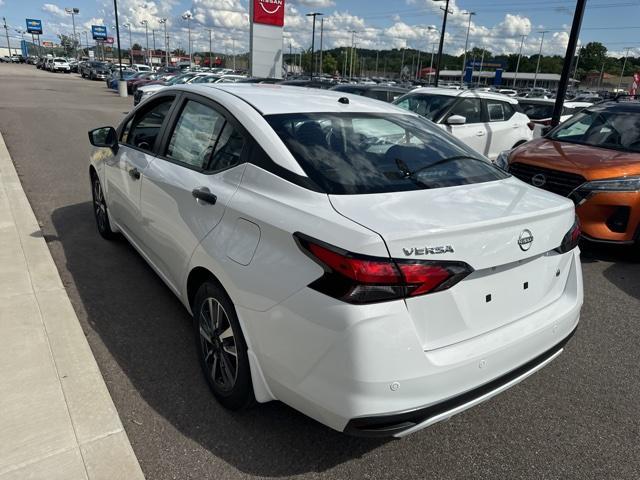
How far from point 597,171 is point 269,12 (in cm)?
2536

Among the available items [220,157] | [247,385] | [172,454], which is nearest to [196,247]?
[220,157]

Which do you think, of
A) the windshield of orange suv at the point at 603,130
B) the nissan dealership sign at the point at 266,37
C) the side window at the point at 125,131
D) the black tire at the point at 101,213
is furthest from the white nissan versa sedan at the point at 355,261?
the nissan dealership sign at the point at 266,37

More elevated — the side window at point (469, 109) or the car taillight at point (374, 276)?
the side window at point (469, 109)

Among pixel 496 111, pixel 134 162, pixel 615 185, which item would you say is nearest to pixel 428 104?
pixel 496 111

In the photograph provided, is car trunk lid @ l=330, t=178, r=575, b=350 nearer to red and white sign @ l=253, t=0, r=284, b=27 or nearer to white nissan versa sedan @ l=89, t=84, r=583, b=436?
white nissan versa sedan @ l=89, t=84, r=583, b=436

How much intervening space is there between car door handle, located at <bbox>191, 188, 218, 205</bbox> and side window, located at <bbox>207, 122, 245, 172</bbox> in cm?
16

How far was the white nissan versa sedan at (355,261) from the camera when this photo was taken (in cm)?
188

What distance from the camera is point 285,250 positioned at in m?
2.08

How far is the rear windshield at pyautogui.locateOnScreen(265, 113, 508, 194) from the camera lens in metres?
2.43

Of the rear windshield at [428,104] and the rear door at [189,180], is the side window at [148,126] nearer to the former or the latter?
the rear door at [189,180]

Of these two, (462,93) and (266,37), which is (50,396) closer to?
(462,93)

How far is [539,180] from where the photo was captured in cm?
544

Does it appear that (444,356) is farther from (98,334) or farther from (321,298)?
(98,334)

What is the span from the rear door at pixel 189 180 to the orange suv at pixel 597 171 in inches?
154
